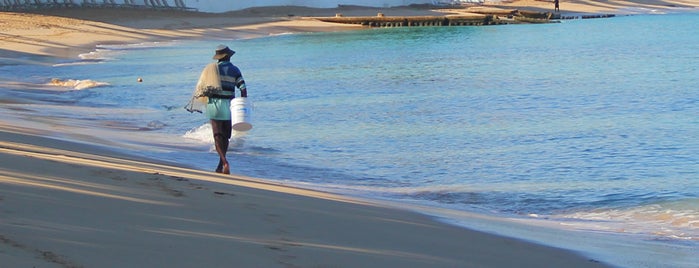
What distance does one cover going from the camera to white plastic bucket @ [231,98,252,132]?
37.5ft

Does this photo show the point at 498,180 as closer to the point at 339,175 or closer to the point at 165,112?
the point at 339,175

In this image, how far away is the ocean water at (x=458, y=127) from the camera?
11.1m

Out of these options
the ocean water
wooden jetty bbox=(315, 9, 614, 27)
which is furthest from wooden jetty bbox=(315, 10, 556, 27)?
the ocean water

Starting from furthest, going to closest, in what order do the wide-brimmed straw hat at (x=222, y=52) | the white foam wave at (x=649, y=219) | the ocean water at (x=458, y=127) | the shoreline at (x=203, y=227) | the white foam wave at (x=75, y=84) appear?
the white foam wave at (x=75, y=84) < the wide-brimmed straw hat at (x=222, y=52) < the ocean water at (x=458, y=127) < the white foam wave at (x=649, y=219) < the shoreline at (x=203, y=227)

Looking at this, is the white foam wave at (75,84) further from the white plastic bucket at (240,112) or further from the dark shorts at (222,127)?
the white plastic bucket at (240,112)

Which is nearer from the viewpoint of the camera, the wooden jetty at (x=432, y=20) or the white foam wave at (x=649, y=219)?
the white foam wave at (x=649, y=219)

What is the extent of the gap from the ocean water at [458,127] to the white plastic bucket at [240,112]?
2.92ft

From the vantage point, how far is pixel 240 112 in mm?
11477

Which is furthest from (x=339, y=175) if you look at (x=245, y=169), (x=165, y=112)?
(x=165, y=112)

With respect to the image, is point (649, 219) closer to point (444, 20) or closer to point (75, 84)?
point (75, 84)

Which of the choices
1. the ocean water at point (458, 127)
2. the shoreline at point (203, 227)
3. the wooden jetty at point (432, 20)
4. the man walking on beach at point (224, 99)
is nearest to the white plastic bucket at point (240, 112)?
the man walking on beach at point (224, 99)

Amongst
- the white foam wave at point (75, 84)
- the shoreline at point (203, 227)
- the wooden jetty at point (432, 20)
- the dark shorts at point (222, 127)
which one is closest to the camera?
the shoreline at point (203, 227)

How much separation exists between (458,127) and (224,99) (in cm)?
773

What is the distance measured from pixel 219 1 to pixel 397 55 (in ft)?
95.5
